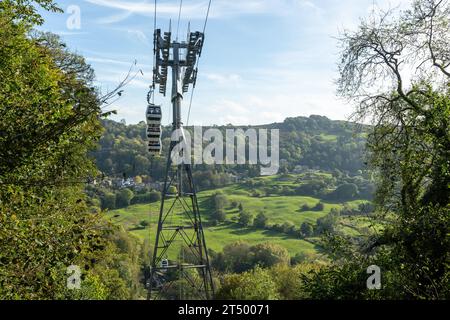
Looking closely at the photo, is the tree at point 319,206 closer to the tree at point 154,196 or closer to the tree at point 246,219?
the tree at point 246,219

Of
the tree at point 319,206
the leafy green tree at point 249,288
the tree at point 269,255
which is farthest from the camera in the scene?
the tree at point 319,206

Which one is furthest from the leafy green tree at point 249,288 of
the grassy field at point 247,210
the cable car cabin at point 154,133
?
the grassy field at point 247,210

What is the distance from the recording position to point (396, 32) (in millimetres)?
11242

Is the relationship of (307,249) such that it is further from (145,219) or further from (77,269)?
(77,269)

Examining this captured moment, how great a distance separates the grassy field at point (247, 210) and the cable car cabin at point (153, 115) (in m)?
58.9

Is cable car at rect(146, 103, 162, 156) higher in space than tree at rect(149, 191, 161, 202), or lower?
higher

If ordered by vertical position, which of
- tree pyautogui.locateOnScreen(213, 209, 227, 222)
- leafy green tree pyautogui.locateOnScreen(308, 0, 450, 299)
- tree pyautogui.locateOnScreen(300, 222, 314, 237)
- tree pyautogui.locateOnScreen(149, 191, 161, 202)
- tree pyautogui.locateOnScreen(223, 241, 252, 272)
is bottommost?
tree pyautogui.locateOnScreen(223, 241, 252, 272)

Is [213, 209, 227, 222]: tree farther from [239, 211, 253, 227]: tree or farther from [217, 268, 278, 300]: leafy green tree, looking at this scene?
[217, 268, 278, 300]: leafy green tree

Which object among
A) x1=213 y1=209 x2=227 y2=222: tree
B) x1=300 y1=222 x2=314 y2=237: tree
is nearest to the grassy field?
x1=213 y1=209 x2=227 y2=222: tree

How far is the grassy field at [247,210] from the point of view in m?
89.7

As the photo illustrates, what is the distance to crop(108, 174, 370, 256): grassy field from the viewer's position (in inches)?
3531

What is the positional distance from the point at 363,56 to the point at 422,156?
3.30 metres

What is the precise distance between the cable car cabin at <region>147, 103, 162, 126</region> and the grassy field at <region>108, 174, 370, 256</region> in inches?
2318

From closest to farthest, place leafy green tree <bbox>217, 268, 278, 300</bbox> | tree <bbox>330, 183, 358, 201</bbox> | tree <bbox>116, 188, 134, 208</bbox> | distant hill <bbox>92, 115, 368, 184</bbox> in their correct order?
leafy green tree <bbox>217, 268, 278, 300</bbox> → tree <bbox>116, 188, 134, 208</bbox> → distant hill <bbox>92, 115, 368, 184</bbox> → tree <bbox>330, 183, 358, 201</bbox>
